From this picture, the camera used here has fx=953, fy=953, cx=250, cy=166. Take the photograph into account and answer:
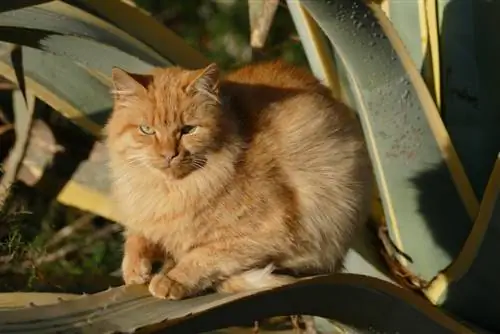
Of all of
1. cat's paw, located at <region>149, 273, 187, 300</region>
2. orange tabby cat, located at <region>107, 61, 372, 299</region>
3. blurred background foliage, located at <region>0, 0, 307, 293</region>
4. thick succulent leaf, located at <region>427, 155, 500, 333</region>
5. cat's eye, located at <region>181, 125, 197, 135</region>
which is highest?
cat's eye, located at <region>181, 125, 197, 135</region>

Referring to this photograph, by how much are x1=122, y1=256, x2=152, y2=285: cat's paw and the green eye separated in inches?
5.9

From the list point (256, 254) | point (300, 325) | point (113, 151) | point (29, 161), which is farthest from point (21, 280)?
Answer: point (256, 254)

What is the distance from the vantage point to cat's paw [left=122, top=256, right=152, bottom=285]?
1.08 meters

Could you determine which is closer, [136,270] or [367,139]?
[136,270]

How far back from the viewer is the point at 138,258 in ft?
3.70

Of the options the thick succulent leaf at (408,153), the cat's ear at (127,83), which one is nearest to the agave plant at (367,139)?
the thick succulent leaf at (408,153)

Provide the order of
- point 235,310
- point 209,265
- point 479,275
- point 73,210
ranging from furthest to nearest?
point 73,210 < point 479,275 < point 209,265 < point 235,310

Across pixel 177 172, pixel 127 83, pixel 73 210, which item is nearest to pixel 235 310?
pixel 177 172

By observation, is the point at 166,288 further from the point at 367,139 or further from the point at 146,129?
the point at 367,139

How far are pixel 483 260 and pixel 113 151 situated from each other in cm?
52

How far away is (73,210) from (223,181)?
4.88 feet

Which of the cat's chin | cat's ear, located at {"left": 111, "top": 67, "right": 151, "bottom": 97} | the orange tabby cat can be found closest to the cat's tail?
the orange tabby cat

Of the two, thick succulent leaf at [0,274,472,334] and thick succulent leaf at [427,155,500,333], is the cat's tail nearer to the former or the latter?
thick succulent leaf at [0,274,472,334]

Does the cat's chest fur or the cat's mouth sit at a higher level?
the cat's mouth
